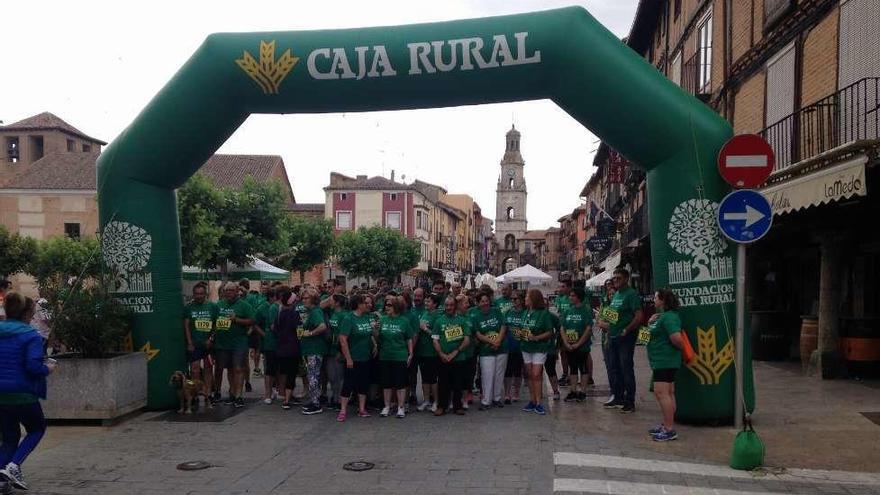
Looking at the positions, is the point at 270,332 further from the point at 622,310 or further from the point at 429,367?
the point at 622,310

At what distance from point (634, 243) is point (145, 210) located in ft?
61.5

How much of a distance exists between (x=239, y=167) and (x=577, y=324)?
52.2 meters

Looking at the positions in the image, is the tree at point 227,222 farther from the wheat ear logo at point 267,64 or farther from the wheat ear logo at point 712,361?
the wheat ear logo at point 712,361

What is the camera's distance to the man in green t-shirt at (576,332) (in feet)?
35.7

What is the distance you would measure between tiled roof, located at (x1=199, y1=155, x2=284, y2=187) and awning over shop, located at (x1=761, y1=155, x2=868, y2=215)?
4954 centimetres

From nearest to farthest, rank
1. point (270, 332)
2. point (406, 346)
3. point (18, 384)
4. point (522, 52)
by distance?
1. point (18, 384)
2. point (522, 52)
3. point (406, 346)
4. point (270, 332)

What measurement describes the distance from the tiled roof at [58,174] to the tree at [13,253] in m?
14.2

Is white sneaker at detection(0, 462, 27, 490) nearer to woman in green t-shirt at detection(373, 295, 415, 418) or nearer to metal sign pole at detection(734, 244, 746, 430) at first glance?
woman in green t-shirt at detection(373, 295, 415, 418)

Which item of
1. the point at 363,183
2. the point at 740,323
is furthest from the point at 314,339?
the point at 363,183

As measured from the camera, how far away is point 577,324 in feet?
35.9

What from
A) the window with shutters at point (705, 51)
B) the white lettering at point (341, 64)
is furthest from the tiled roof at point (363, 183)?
the white lettering at point (341, 64)

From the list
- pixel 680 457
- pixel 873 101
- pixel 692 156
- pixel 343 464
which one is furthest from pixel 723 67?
pixel 343 464

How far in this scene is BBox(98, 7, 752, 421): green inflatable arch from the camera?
900 cm

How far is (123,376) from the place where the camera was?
965cm
